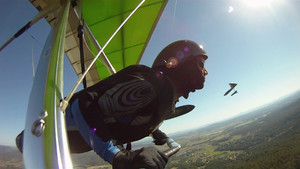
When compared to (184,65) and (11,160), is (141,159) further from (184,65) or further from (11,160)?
(11,160)

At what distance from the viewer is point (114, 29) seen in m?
3.21

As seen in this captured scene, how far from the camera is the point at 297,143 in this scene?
52.1 meters

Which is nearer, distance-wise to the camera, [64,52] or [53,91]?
[53,91]

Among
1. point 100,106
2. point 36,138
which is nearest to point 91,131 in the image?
point 100,106

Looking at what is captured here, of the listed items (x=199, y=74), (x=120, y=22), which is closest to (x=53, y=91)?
(x=199, y=74)

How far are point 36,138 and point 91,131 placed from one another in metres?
0.27

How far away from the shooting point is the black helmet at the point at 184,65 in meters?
1.64

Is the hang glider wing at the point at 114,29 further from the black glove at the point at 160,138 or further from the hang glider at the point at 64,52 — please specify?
the black glove at the point at 160,138

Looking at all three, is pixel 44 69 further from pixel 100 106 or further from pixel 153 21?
pixel 153 21

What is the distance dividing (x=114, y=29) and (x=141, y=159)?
9.62 ft

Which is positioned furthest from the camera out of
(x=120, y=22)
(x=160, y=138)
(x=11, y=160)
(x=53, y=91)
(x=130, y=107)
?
(x=11, y=160)

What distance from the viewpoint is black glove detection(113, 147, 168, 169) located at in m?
0.74

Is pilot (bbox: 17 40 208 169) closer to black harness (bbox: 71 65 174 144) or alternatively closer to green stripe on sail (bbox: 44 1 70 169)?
black harness (bbox: 71 65 174 144)

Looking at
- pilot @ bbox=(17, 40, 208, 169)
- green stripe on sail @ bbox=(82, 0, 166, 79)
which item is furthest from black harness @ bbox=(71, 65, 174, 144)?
green stripe on sail @ bbox=(82, 0, 166, 79)
